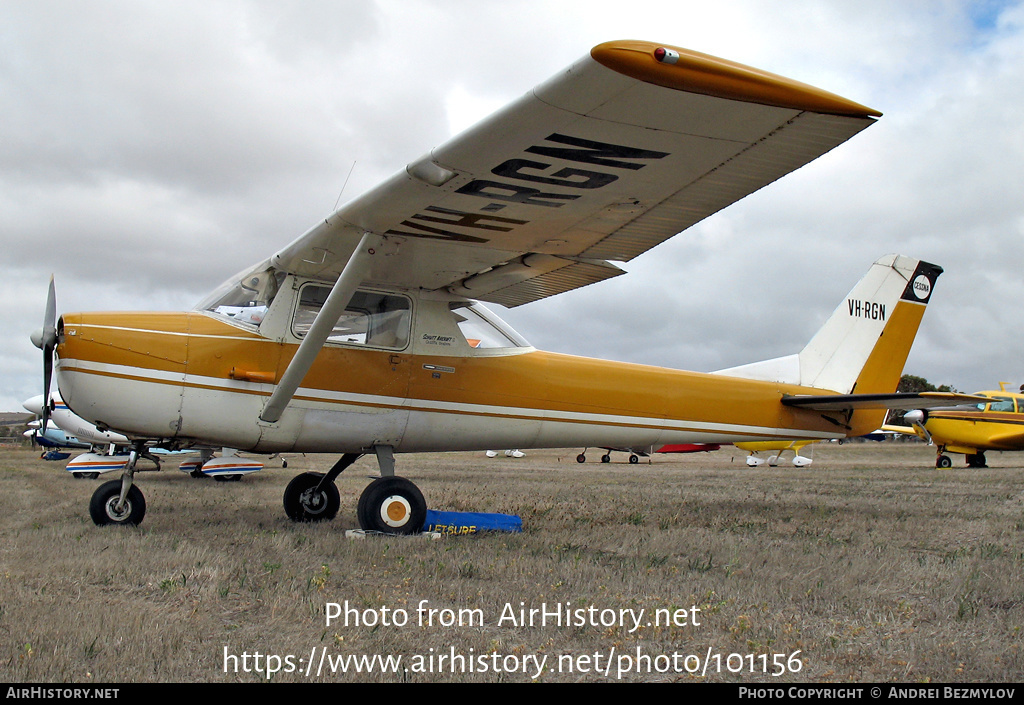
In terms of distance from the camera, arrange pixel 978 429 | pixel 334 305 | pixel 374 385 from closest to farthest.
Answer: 1. pixel 334 305
2. pixel 374 385
3. pixel 978 429

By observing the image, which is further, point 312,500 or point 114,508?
point 312,500

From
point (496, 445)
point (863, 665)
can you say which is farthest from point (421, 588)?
point (496, 445)

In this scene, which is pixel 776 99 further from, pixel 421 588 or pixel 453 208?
pixel 421 588

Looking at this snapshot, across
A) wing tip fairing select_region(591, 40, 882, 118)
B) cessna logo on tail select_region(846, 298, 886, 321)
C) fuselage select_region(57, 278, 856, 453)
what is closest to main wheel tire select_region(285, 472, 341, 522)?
fuselage select_region(57, 278, 856, 453)

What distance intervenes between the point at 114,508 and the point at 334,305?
9.36 ft

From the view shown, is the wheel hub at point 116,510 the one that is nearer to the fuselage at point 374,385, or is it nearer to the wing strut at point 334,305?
the fuselage at point 374,385

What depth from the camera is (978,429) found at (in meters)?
22.2

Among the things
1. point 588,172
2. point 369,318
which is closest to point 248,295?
point 369,318

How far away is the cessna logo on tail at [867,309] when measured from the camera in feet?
29.7

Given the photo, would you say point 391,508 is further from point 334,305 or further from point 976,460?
point 976,460

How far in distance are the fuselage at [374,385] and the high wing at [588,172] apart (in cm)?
56

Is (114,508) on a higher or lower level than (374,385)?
lower

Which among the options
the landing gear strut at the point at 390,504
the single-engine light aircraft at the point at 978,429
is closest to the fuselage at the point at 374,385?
the landing gear strut at the point at 390,504

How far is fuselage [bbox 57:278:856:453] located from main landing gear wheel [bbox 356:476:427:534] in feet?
2.06
